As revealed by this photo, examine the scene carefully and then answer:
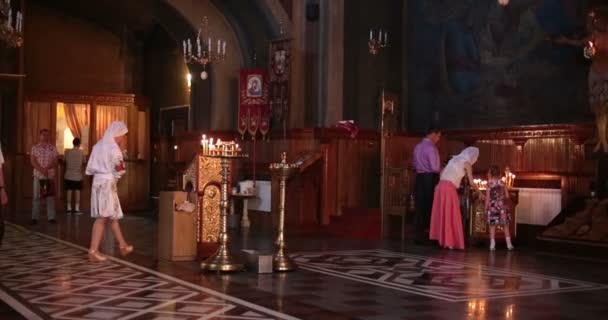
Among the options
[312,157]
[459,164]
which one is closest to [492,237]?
[459,164]

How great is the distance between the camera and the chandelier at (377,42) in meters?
13.6

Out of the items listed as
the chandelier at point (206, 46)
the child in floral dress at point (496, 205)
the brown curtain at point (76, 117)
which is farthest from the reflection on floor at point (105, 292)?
the brown curtain at point (76, 117)

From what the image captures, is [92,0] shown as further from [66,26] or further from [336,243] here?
[336,243]

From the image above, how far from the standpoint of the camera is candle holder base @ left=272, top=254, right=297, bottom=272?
7.78 m

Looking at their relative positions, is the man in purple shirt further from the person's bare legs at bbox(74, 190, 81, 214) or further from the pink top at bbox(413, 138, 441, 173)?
the person's bare legs at bbox(74, 190, 81, 214)

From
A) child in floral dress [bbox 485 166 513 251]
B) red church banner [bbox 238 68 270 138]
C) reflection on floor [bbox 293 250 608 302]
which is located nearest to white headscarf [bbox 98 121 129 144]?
reflection on floor [bbox 293 250 608 302]

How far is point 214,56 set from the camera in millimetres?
15766

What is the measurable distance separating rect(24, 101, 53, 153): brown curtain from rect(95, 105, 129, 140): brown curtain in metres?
1.08

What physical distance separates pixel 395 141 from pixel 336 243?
245 cm

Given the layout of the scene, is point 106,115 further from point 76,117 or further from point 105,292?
point 105,292

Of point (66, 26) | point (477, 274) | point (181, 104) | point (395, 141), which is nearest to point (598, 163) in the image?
point (395, 141)

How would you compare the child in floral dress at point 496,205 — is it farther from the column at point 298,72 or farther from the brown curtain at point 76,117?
the brown curtain at point 76,117

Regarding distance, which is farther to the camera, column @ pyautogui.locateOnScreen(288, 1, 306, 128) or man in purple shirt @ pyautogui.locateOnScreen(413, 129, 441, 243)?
column @ pyautogui.locateOnScreen(288, 1, 306, 128)

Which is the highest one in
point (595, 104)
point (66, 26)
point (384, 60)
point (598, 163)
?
point (66, 26)
